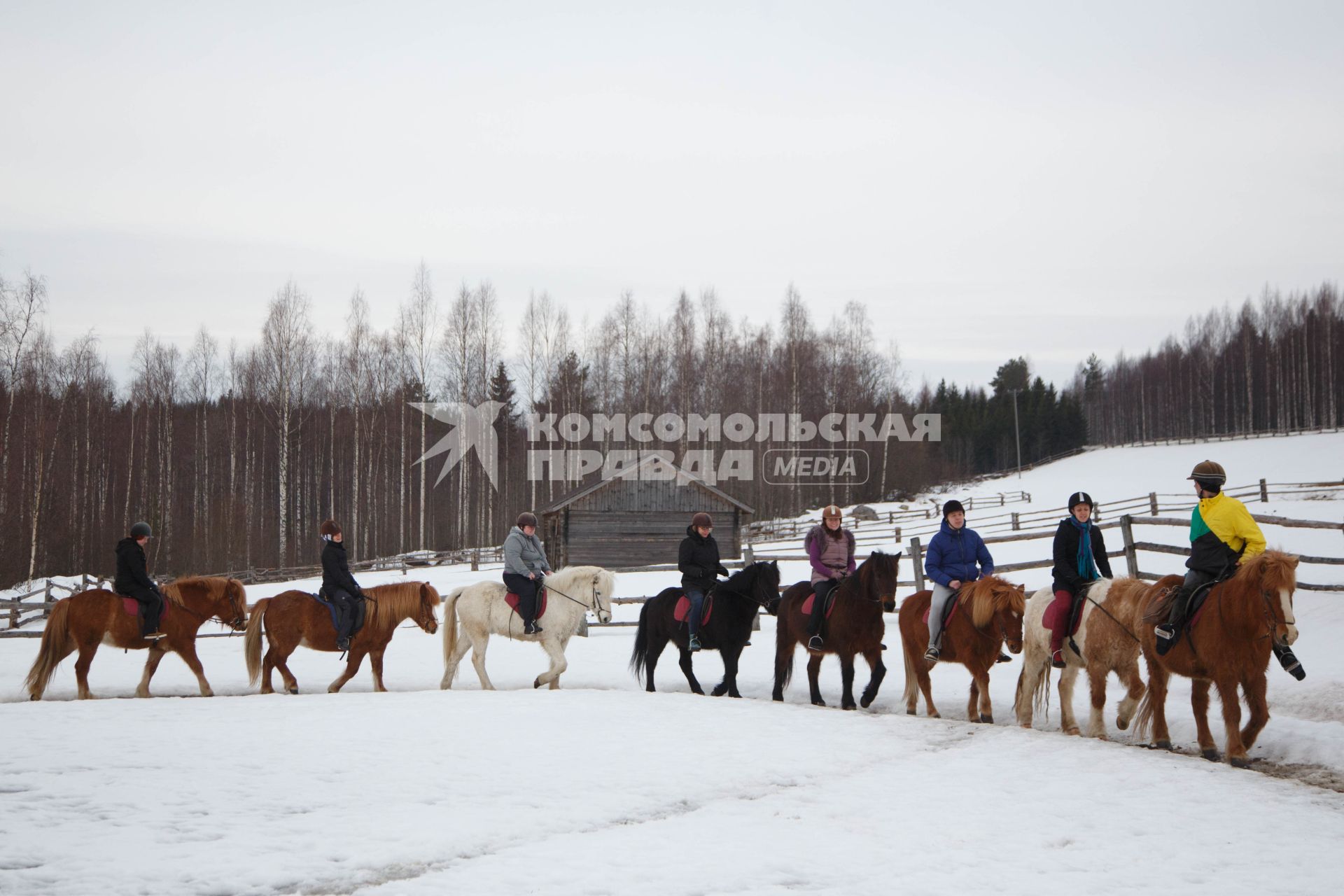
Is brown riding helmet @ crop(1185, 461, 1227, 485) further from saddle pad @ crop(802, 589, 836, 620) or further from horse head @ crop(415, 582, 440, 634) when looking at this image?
horse head @ crop(415, 582, 440, 634)

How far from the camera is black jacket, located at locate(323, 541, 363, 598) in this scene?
419 inches

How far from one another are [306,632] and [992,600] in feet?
26.0

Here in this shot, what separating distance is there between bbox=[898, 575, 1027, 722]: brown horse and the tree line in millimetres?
28675

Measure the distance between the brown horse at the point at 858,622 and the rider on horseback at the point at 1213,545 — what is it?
278 cm

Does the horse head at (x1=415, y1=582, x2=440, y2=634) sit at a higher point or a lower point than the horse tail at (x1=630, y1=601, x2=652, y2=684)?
higher

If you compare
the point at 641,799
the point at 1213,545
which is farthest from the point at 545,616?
the point at 1213,545

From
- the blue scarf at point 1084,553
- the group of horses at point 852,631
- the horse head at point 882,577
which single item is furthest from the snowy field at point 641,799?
the blue scarf at point 1084,553

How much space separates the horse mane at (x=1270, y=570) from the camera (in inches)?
239

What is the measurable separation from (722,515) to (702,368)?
567 inches

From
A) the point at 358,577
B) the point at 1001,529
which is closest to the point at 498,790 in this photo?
the point at 358,577

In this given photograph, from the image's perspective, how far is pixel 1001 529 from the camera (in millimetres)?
35062

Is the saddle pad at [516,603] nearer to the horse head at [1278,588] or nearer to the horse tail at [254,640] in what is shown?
the horse tail at [254,640]

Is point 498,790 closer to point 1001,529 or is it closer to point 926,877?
point 926,877

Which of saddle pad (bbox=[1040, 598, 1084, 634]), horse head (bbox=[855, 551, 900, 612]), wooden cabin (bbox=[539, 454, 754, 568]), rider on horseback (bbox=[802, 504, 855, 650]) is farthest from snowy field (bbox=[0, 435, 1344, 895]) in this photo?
wooden cabin (bbox=[539, 454, 754, 568])
